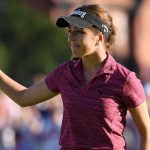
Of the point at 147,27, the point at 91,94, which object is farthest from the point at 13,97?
the point at 147,27

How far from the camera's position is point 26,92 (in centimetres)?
690

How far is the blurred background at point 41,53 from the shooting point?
49.0 ft

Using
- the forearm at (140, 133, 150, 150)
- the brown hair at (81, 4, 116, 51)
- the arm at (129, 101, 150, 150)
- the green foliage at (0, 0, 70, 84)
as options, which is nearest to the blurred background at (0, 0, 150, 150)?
the green foliage at (0, 0, 70, 84)

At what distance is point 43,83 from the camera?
6.81m

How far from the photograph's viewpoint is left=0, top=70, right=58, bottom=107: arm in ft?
22.3

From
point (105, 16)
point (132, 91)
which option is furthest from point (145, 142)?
point (105, 16)

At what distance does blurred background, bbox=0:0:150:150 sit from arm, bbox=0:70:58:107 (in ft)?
1.88

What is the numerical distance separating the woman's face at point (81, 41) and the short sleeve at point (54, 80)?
0.89ft

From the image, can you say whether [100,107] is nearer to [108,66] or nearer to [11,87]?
[108,66]

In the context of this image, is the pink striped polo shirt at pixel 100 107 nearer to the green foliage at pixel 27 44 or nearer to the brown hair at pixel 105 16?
the brown hair at pixel 105 16

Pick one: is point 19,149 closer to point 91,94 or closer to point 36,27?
point 91,94

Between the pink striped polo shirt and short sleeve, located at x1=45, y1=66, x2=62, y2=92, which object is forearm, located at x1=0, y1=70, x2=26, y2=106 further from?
the pink striped polo shirt

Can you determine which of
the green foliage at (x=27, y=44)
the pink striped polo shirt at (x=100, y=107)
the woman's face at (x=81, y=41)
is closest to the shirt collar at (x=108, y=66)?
the pink striped polo shirt at (x=100, y=107)

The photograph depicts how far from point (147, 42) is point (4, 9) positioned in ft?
79.7
